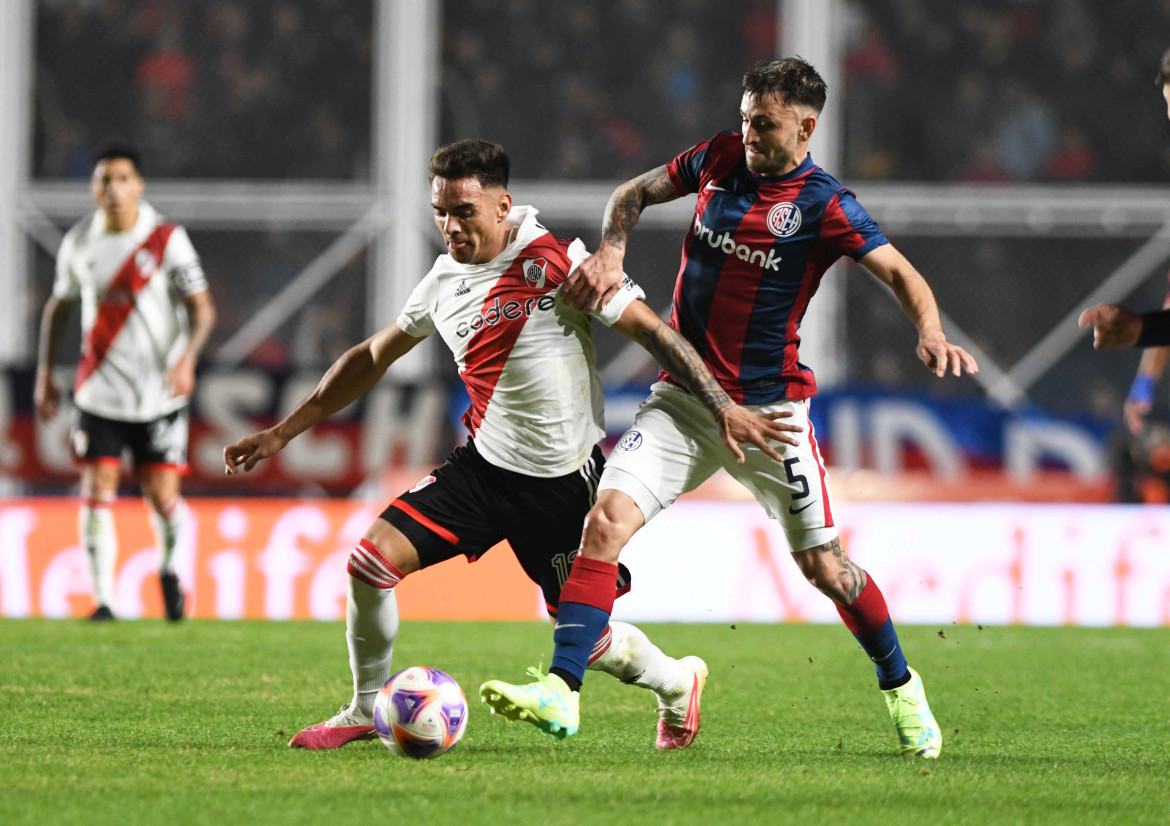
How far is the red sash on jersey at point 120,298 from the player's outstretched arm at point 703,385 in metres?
4.86

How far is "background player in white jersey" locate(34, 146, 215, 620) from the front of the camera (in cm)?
880

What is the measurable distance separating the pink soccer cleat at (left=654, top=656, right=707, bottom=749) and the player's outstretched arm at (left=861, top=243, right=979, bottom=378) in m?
1.26

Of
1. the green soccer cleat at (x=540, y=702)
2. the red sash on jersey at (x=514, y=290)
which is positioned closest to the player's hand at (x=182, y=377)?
the red sash on jersey at (x=514, y=290)

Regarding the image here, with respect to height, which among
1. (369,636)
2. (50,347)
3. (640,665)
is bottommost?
(640,665)

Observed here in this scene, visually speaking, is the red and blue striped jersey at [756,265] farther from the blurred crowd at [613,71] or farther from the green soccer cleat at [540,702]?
the blurred crowd at [613,71]

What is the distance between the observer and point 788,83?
4.83 m

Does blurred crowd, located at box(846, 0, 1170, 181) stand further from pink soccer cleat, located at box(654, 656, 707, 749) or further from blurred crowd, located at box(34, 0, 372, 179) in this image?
pink soccer cleat, located at box(654, 656, 707, 749)

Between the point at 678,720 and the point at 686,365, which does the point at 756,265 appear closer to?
the point at 686,365

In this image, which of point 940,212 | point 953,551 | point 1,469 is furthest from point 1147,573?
point 1,469

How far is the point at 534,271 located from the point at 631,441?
590mm

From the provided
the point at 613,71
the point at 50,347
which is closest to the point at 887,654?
the point at 50,347

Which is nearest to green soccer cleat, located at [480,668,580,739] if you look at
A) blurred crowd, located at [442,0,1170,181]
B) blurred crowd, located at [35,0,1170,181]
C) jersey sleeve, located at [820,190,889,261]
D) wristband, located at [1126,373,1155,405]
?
jersey sleeve, located at [820,190,889,261]

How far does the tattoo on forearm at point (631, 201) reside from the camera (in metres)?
5.03

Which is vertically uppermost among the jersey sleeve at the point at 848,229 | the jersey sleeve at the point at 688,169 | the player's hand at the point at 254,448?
the jersey sleeve at the point at 688,169
